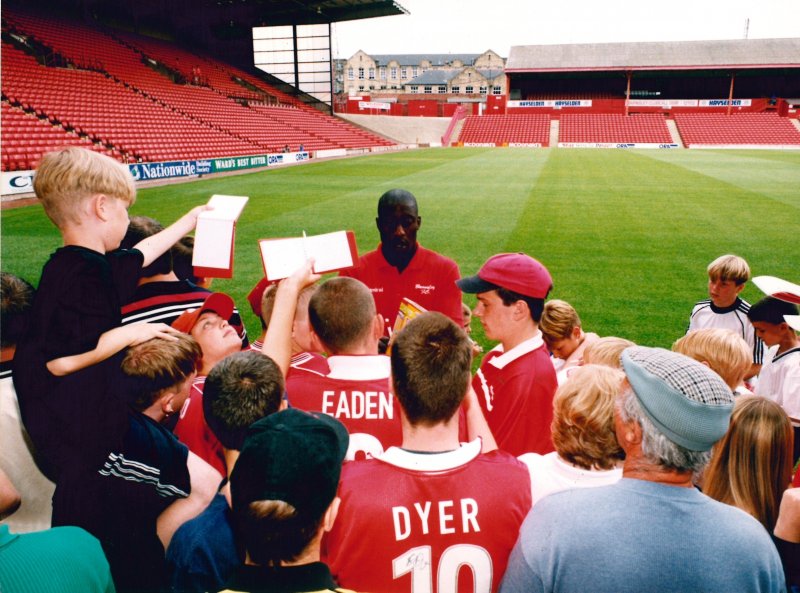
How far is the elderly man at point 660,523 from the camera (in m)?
1.40

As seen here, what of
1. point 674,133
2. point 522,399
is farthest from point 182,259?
point 674,133

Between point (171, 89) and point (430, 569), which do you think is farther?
point (171, 89)

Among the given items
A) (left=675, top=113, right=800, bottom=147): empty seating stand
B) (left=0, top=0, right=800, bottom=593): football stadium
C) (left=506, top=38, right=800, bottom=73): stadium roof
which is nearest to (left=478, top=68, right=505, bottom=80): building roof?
(left=506, top=38, right=800, bottom=73): stadium roof

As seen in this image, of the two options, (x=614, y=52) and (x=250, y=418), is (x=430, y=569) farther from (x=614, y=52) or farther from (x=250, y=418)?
(x=614, y=52)

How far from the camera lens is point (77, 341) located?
6.81ft

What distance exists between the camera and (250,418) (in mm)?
1907

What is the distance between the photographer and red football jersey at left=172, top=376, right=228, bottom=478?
7.86 feet

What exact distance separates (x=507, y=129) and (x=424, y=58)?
59.9 metres

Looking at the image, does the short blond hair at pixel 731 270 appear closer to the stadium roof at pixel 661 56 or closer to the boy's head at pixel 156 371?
the boy's head at pixel 156 371

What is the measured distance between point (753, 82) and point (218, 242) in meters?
69.8

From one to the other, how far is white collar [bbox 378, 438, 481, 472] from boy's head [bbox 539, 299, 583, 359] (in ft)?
7.78

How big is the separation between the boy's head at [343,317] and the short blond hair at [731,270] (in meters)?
3.44

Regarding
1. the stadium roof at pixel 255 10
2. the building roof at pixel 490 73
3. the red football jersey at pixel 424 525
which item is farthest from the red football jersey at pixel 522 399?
the building roof at pixel 490 73

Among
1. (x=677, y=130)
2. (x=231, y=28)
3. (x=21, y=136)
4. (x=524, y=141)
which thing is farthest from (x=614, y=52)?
(x=21, y=136)
